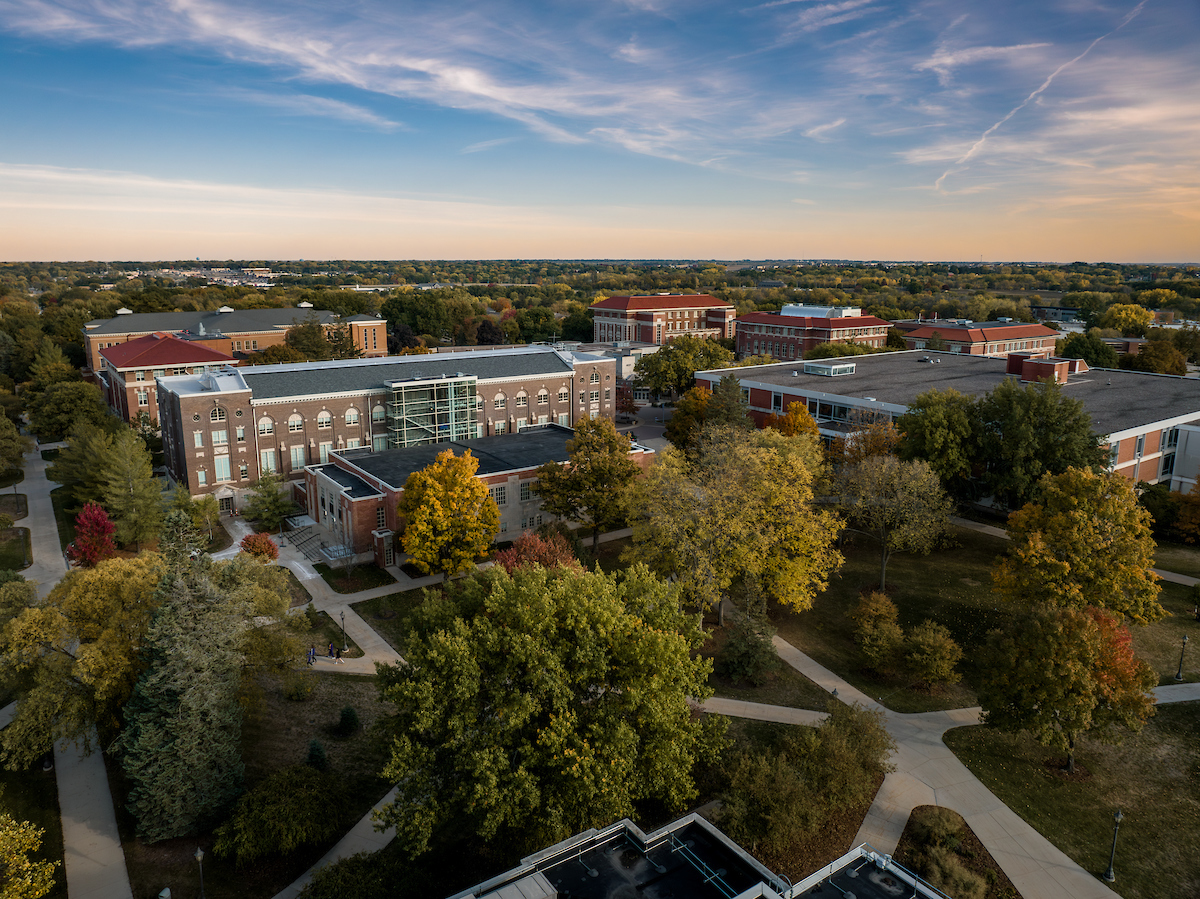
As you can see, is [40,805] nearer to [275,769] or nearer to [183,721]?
[275,769]

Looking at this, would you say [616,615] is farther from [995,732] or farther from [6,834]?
[995,732]

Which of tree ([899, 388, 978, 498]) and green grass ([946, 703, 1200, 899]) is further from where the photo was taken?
tree ([899, 388, 978, 498])

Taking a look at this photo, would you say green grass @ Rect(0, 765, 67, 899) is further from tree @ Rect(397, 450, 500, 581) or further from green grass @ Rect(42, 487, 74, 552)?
green grass @ Rect(42, 487, 74, 552)

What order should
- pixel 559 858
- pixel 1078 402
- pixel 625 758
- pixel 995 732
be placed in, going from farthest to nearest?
pixel 1078 402, pixel 995 732, pixel 625 758, pixel 559 858

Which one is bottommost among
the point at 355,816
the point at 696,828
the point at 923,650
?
the point at 355,816

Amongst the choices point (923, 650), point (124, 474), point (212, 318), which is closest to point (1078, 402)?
point (923, 650)

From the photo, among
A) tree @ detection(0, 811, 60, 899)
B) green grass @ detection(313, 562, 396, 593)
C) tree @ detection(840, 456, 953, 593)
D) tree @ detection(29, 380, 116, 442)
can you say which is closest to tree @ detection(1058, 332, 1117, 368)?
tree @ detection(840, 456, 953, 593)
